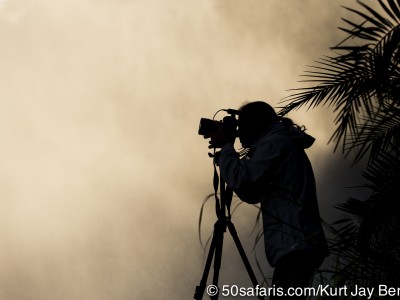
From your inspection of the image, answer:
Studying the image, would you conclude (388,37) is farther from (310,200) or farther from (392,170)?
(310,200)

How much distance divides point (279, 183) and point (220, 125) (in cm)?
79

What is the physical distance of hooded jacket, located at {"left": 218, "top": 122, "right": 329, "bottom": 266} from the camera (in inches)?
130

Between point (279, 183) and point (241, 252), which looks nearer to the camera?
point (279, 183)

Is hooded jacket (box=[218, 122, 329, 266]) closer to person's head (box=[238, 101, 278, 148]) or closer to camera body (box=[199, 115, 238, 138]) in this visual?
person's head (box=[238, 101, 278, 148])

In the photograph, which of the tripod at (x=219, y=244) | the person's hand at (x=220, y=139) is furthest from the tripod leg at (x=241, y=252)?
the person's hand at (x=220, y=139)

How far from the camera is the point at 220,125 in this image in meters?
4.16

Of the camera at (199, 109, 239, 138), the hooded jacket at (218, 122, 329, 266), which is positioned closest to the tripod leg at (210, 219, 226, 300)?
the hooded jacket at (218, 122, 329, 266)

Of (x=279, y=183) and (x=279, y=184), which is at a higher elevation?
(x=279, y=183)

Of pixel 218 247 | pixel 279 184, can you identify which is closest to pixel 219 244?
pixel 218 247

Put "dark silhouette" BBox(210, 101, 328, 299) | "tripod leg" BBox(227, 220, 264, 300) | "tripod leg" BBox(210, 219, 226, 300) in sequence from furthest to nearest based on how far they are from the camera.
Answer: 1. "tripod leg" BBox(210, 219, 226, 300)
2. "tripod leg" BBox(227, 220, 264, 300)
3. "dark silhouette" BBox(210, 101, 328, 299)

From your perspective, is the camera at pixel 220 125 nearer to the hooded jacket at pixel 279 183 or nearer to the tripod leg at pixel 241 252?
the hooded jacket at pixel 279 183

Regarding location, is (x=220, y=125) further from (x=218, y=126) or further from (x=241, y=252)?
(x=241, y=252)

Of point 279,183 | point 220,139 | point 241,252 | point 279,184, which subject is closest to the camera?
point 279,184

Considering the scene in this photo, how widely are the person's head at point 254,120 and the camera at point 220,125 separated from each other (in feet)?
Answer: 0.52
